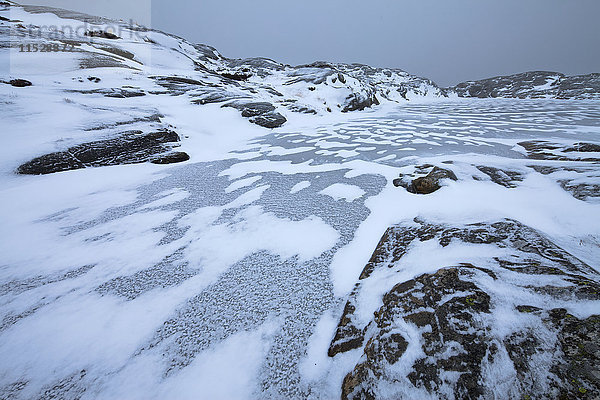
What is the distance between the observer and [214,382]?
1292 mm

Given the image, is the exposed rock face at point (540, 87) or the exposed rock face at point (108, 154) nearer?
the exposed rock face at point (108, 154)

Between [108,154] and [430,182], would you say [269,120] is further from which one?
[430,182]

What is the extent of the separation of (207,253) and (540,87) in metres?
46.8

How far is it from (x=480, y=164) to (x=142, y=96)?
11111 millimetres

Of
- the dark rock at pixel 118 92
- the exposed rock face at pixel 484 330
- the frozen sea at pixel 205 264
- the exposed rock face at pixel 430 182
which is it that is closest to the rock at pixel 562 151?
the frozen sea at pixel 205 264

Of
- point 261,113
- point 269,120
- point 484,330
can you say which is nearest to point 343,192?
point 484,330

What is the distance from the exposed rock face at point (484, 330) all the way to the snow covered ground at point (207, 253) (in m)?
0.09

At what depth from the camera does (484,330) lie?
111 cm

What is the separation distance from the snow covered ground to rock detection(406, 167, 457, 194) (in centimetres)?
13

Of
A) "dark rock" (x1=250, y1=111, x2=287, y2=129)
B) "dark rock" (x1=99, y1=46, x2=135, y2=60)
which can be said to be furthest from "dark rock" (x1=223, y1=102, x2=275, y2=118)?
"dark rock" (x1=99, y1=46, x2=135, y2=60)

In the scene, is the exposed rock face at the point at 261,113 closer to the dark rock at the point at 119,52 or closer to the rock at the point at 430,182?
the rock at the point at 430,182

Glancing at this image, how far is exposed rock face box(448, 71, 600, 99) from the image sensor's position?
949 inches

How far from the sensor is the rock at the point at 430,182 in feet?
9.86

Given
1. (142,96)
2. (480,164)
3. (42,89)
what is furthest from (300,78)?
(480,164)
